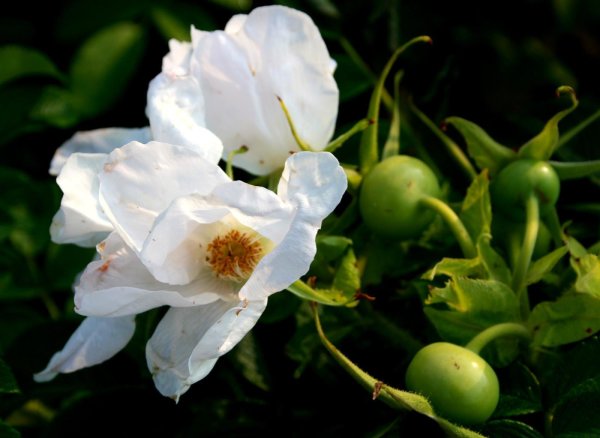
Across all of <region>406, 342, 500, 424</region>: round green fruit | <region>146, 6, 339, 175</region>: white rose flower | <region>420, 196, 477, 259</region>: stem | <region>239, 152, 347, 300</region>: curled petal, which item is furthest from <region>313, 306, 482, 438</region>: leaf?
<region>146, 6, 339, 175</region>: white rose flower

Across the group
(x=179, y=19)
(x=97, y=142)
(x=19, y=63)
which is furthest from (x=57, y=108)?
(x=97, y=142)

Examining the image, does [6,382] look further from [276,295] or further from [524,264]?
[524,264]

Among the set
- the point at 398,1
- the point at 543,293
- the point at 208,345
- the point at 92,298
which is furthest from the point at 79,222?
the point at 398,1

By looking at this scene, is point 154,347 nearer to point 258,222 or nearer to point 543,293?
point 258,222

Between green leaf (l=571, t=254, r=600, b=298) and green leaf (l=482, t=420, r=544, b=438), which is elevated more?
green leaf (l=571, t=254, r=600, b=298)

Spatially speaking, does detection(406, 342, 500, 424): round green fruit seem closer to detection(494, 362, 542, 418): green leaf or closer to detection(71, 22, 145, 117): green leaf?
detection(494, 362, 542, 418): green leaf

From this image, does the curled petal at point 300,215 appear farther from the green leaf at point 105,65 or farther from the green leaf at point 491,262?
the green leaf at point 105,65

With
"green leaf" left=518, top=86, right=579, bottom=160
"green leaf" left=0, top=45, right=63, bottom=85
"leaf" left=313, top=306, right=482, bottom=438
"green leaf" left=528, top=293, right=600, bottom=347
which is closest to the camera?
"leaf" left=313, top=306, right=482, bottom=438
